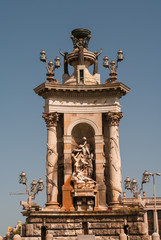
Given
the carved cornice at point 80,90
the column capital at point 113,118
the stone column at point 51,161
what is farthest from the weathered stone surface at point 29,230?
the carved cornice at point 80,90

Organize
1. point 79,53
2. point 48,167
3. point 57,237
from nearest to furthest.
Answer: point 57,237 < point 48,167 < point 79,53

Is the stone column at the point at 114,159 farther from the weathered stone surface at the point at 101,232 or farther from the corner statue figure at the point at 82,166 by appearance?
the weathered stone surface at the point at 101,232

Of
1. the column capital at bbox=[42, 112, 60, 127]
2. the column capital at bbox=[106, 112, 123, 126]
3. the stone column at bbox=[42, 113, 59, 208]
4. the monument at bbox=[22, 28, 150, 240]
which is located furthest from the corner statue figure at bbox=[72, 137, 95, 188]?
the column capital at bbox=[42, 112, 60, 127]

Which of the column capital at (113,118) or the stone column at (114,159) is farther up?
the column capital at (113,118)

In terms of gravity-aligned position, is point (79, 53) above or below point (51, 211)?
above

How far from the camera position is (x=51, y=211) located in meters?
30.2

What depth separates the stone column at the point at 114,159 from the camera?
3164 cm

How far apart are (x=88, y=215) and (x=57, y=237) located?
2.50m

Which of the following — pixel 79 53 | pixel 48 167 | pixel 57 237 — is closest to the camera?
pixel 57 237

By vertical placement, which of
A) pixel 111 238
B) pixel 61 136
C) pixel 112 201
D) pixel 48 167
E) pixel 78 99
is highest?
pixel 78 99

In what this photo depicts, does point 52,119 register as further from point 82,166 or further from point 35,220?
point 35,220

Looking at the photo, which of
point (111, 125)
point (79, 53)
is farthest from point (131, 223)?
point (79, 53)

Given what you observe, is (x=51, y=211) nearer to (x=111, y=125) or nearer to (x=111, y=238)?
(x=111, y=238)

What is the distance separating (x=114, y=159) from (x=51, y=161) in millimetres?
4449
